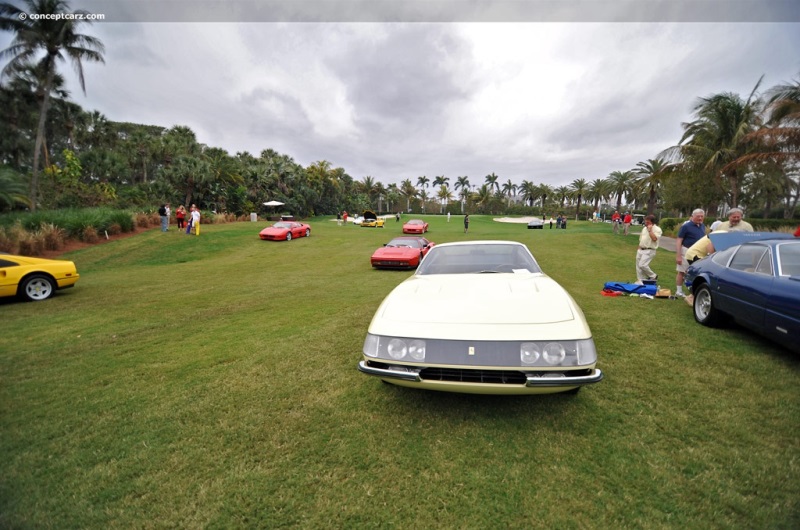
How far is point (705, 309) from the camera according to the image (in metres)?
4.93

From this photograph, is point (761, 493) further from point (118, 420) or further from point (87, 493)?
point (118, 420)

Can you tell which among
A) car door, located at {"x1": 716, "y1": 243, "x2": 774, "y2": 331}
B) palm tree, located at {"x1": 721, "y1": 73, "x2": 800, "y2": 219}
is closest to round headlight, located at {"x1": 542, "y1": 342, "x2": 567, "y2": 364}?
car door, located at {"x1": 716, "y1": 243, "x2": 774, "y2": 331}

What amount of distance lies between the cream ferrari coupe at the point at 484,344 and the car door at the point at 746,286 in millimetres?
2741

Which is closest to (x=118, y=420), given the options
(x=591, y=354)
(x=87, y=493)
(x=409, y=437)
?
(x=87, y=493)

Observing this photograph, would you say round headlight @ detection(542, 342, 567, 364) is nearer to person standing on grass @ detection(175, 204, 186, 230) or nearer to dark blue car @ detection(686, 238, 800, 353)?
dark blue car @ detection(686, 238, 800, 353)

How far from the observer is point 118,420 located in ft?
8.91

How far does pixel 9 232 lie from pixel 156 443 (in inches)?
652

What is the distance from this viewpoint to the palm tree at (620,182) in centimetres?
5031

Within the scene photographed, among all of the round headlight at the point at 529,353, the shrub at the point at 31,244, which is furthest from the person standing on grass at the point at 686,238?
the shrub at the point at 31,244

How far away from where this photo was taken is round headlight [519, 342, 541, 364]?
229cm

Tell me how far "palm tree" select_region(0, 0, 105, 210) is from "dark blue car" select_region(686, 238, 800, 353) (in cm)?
2992

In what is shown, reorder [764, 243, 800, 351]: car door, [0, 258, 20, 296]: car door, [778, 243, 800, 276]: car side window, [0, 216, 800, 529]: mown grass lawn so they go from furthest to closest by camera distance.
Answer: [0, 258, 20, 296]: car door
[778, 243, 800, 276]: car side window
[764, 243, 800, 351]: car door
[0, 216, 800, 529]: mown grass lawn

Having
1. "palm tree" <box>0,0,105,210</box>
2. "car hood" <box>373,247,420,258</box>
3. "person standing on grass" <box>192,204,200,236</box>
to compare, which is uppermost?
"palm tree" <box>0,0,105,210</box>

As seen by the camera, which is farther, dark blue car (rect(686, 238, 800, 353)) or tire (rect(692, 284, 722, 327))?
tire (rect(692, 284, 722, 327))
